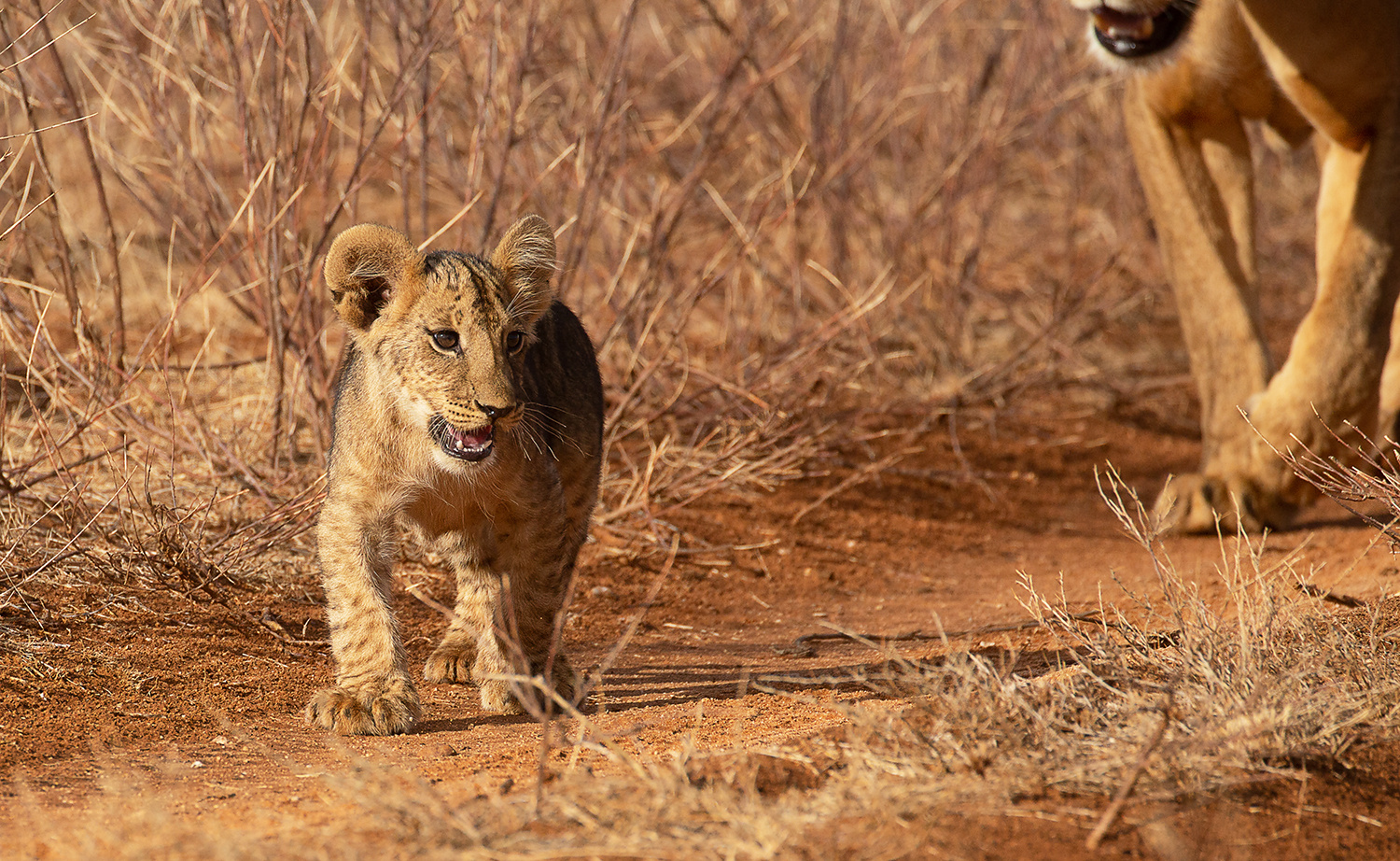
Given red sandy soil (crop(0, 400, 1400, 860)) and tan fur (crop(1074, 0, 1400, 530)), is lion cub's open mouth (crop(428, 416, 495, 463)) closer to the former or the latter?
red sandy soil (crop(0, 400, 1400, 860))

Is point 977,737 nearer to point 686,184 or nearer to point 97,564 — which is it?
point 97,564

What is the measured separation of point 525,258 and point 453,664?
1.28 metres

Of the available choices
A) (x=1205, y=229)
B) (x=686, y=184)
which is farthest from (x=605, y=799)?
(x=1205, y=229)

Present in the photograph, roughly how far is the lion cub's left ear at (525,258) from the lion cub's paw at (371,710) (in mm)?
1035

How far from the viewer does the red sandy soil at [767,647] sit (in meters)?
2.91

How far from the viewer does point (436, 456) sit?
3.71 meters

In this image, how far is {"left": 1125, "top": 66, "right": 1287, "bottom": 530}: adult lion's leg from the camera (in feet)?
18.7

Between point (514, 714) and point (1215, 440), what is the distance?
3.15 metres

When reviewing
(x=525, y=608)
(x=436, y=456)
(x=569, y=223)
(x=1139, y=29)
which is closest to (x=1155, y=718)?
(x=525, y=608)

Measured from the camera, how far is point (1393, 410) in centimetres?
602

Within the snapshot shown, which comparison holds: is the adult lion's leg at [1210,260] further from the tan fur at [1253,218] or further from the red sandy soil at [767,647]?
the red sandy soil at [767,647]

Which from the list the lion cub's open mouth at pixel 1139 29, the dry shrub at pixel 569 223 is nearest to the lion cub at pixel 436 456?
the dry shrub at pixel 569 223

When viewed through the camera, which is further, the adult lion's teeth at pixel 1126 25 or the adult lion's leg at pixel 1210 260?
the adult lion's leg at pixel 1210 260

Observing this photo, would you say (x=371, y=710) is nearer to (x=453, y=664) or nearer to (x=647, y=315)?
(x=453, y=664)
